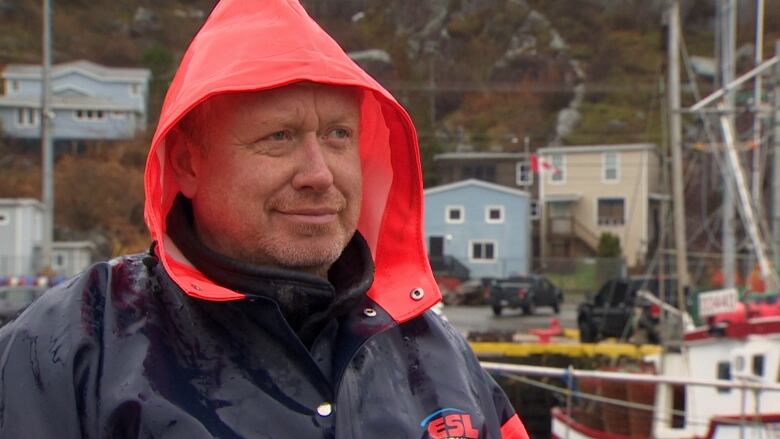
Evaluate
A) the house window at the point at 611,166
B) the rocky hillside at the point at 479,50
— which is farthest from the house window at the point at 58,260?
the house window at the point at 611,166

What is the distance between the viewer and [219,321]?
65.7 inches

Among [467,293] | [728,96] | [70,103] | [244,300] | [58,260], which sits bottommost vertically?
[467,293]

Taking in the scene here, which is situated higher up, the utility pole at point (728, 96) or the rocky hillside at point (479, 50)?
the rocky hillside at point (479, 50)

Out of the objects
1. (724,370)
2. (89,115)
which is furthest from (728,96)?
(89,115)

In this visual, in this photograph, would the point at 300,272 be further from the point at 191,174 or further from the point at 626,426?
the point at 626,426

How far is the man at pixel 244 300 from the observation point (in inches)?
61.7

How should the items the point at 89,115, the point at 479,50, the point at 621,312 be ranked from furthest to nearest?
the point at 479,50, the point at 89,115, the point at 621,312

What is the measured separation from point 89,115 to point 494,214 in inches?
1008

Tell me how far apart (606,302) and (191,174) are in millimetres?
24639

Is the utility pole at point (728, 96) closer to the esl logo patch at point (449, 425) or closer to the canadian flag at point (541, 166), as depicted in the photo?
the esl logo patch at point (449, 425)

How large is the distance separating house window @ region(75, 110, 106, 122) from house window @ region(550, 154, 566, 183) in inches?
988

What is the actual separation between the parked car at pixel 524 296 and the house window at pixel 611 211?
1673cm

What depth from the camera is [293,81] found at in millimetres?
1654

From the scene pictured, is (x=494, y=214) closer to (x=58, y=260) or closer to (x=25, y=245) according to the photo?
(x=58, y=260)
